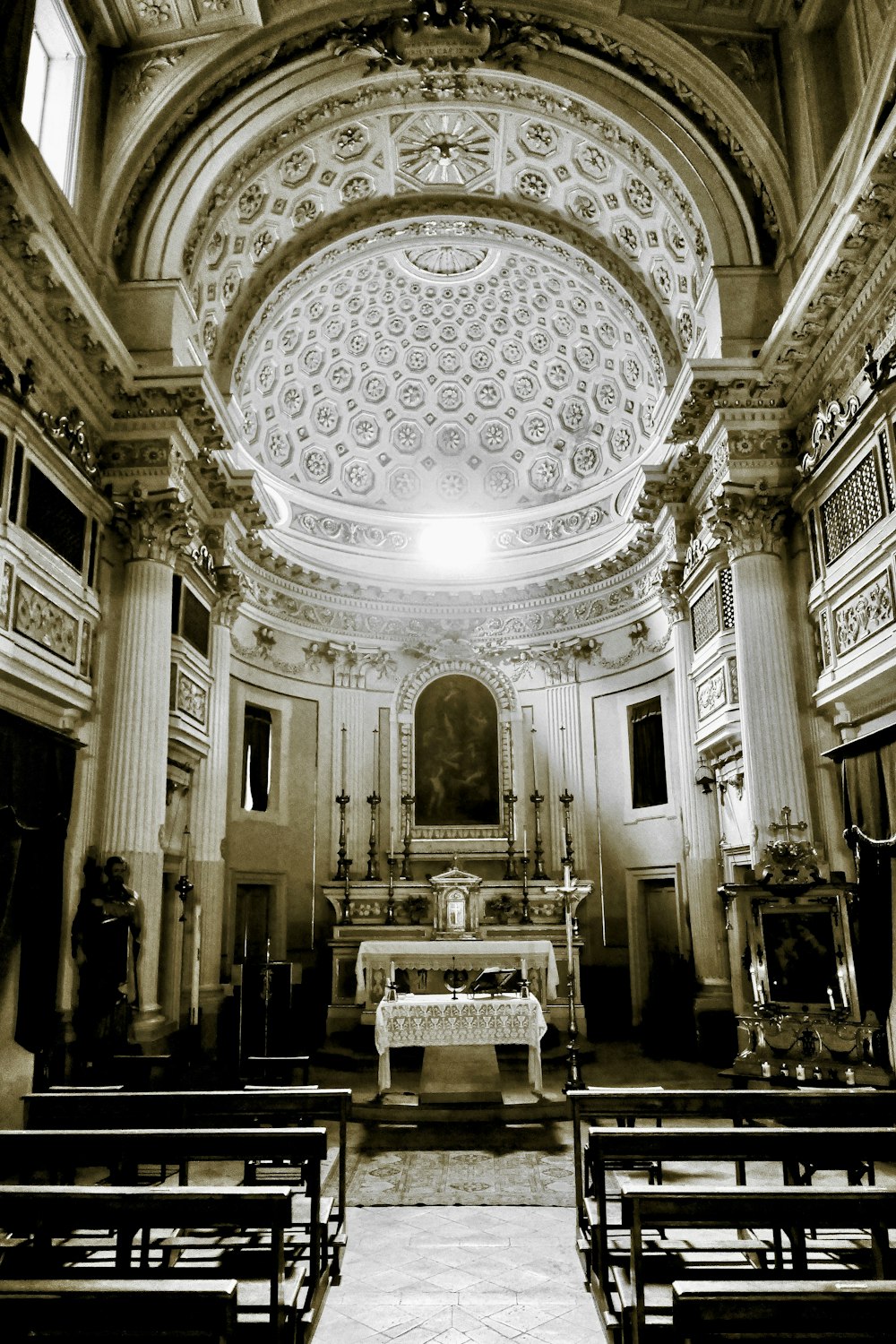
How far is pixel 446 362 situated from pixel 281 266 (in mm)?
4802

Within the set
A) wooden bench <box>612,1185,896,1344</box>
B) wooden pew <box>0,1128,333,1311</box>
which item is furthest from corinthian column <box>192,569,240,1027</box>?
wooden bench <box>612,1185,896,1344</box>

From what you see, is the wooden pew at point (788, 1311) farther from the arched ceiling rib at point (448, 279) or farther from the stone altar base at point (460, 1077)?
the arched ceiling rib at point (448, 279)

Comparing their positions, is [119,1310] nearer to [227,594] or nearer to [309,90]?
[227,594]

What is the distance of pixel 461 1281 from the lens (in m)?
5.13

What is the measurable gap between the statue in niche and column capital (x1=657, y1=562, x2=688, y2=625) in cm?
795

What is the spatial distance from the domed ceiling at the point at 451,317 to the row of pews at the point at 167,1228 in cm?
1010

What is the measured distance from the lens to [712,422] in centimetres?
1079

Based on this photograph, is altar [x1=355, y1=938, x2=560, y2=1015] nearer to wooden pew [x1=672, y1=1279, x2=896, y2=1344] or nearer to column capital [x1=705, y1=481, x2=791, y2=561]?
column capital [x1=705, y1=481, x2=791, y2=561]

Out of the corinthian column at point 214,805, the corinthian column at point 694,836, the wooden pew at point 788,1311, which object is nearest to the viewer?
the wooden pew at point 788,1311

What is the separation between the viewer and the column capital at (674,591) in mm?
13156

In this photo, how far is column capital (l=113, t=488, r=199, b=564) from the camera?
1053 centimetres

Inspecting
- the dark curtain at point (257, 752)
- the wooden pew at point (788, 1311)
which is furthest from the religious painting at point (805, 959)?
the dark curtain at point (257, 752)

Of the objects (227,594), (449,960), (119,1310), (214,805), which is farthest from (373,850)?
(119,1310)

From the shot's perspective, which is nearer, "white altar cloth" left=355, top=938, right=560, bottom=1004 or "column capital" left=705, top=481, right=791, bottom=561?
"column capital" left=705, top=481, right=791, bottom=561
